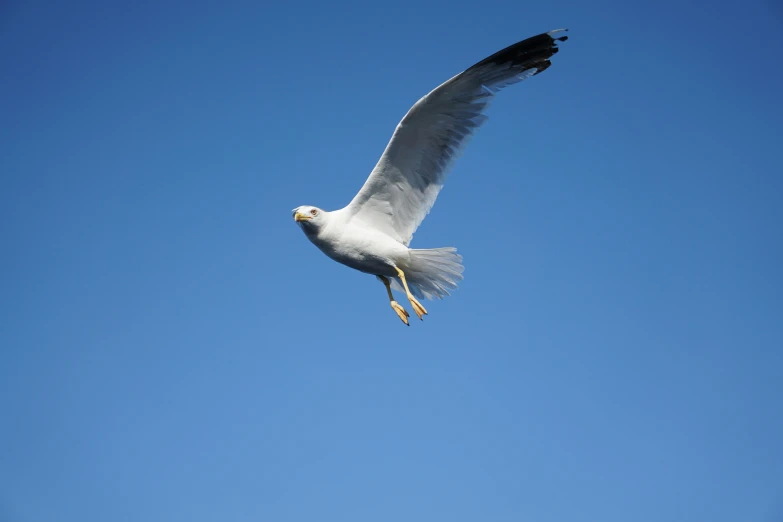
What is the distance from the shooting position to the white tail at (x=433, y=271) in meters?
8.49

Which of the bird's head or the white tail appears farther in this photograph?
the white tail

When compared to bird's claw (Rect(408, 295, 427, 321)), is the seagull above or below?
above

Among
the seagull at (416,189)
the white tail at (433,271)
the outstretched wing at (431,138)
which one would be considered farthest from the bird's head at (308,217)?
the white tail at (433,271)

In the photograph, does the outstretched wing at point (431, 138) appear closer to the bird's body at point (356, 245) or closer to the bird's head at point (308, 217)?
the bird's body at point (356, 245)

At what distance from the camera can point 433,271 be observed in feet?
28.4

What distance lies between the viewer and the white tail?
27.9ft

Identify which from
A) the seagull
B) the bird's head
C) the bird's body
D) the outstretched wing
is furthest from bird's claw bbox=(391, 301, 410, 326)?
the bird's head

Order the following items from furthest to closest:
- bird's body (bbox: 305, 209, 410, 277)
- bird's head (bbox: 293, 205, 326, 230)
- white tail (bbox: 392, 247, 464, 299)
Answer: white tail (bbox: 392, 247, 464, 299), bird's body (bbox: 305, 209, 410, 277), bird's head (bbox: 293, 205, 326, 230)

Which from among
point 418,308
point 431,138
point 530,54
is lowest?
point 418,308

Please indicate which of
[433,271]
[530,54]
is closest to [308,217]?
[433,271]

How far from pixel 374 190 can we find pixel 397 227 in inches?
27.3

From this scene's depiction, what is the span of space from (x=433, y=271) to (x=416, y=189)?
1193 millimetres

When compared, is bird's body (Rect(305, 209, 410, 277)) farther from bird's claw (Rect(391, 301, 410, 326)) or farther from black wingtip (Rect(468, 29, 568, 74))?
black wingtip (Rect(468, 29, 568, 74))

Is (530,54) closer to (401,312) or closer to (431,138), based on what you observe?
(431,138)
